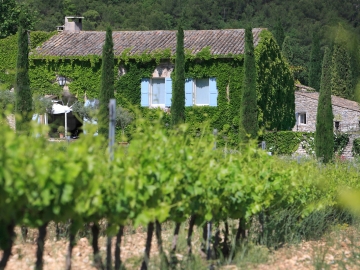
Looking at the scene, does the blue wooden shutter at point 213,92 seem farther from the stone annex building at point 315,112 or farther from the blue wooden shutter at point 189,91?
the stone annex building at point 315,112

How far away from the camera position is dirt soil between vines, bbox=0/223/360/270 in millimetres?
7559

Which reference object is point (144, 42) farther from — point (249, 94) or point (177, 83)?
point (249, 94)

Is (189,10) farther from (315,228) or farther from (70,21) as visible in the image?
(315,228)

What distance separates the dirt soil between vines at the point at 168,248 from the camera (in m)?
7.56

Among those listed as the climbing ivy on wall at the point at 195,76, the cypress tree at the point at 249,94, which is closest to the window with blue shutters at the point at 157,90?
the climbing ivy on wall at the point at 195,76

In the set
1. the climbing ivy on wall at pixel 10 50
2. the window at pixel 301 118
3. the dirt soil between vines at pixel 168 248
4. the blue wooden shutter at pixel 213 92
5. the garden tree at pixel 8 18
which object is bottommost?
the dirt soil between vines at pixel 168 248

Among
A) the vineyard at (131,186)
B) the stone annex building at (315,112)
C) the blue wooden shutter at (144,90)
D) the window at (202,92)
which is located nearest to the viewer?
the vineyard at (131,186)

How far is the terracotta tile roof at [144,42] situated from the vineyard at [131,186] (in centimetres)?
2023

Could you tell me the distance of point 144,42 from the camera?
29906 millimetres

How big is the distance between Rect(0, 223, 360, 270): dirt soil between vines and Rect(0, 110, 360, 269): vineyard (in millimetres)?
312

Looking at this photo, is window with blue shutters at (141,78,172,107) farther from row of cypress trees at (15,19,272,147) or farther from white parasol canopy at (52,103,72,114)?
white parasol canopy at (52,103,72,114)

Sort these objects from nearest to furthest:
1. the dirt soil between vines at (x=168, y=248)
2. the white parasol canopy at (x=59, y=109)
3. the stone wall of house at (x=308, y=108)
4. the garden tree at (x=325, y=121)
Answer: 1. the dirt soil between vines at (x=168, y=248)
2. the garden tree at (x=325, y=121)
3. the white parasol canopy at (x=59, y=109)
4. the stone wall of house at (x=308, y=108)

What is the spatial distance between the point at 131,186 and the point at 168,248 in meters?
3.29

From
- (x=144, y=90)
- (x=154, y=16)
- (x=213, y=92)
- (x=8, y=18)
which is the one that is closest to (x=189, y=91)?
(x=213, y=92)
